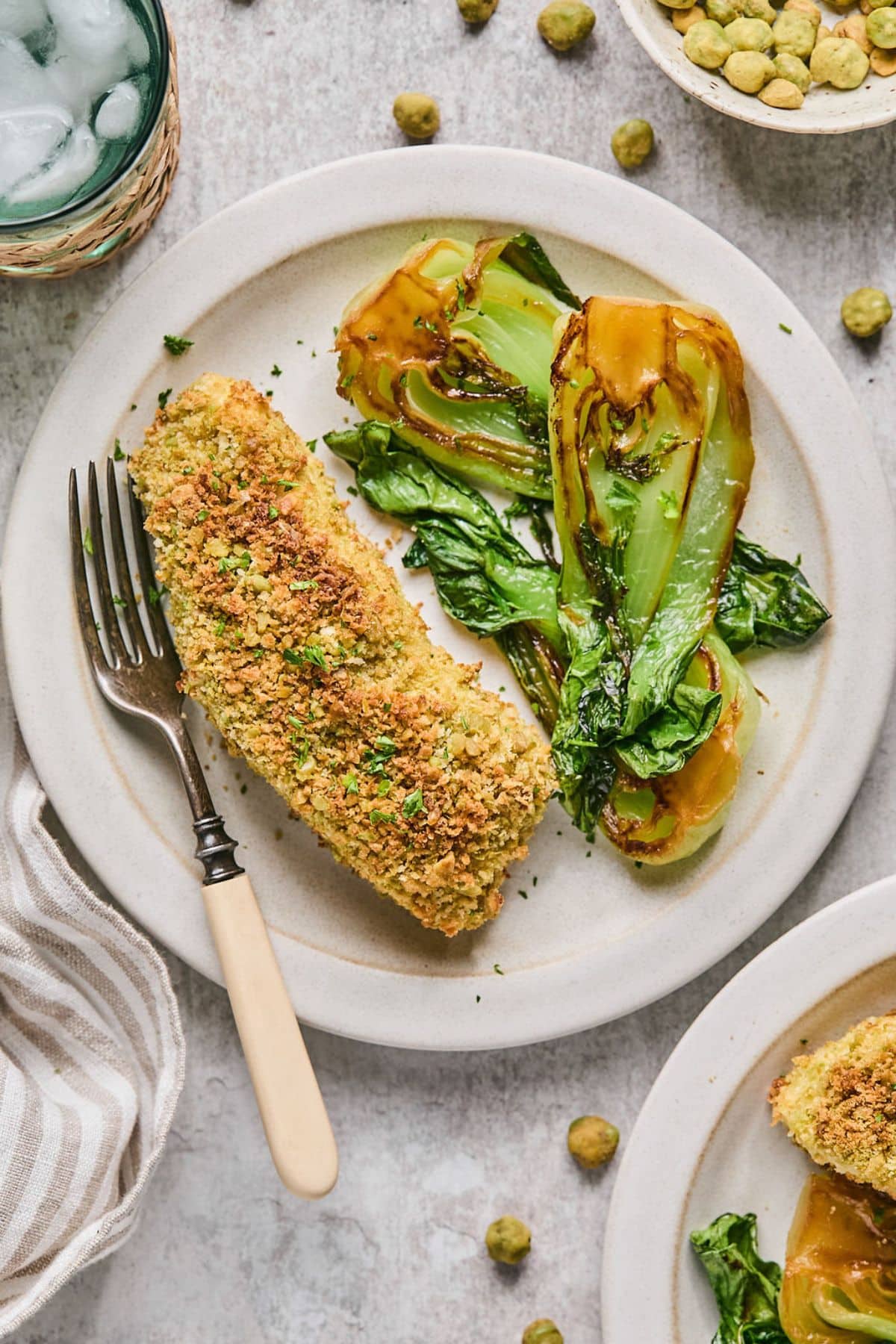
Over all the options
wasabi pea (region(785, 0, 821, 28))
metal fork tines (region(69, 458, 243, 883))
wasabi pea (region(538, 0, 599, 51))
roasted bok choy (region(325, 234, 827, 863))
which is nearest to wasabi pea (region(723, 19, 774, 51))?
wasabi pea (region(785, 0, 821, 28))

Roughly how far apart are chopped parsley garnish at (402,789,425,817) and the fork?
20.6 inches

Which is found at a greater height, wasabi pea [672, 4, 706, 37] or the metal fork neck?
wasabi pea [672, 4, 706, 37]

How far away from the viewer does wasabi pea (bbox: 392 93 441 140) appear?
10.7ft

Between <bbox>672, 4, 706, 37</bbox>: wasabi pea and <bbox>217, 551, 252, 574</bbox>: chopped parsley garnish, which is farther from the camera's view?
<bbox>672, 4, 706, 37</bbox>: wasabi pea

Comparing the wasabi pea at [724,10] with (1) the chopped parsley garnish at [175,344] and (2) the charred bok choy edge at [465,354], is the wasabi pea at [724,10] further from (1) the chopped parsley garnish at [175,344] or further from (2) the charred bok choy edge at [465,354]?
(1) the chopped parsley garnish at [175,344]

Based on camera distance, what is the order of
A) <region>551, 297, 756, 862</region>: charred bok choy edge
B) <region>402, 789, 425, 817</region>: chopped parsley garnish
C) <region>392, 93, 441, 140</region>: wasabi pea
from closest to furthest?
<region>402, 789, 425, 817</region>: chopped parsley garnish
<region>551, 297, 756, 862</region>: charred bok choy edge
<region>392, 93, 441, 140</region>: wasabi pea

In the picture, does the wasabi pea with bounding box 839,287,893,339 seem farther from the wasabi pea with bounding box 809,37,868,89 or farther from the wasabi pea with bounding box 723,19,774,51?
the wasabi pea with bounding box 723,19,774,51

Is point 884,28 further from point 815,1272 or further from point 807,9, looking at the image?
point 815,1272

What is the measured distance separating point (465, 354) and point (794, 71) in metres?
1.20

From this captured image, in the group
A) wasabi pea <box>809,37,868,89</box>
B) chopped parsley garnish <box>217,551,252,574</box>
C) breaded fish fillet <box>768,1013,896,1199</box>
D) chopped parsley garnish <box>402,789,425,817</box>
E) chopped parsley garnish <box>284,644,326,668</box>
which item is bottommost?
breaded fish fillet <box>768,1013,896,1199</box>

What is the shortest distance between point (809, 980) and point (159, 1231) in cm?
204

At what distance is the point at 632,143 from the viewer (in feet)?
10.8

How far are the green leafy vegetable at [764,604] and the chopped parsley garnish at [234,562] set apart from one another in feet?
4.23

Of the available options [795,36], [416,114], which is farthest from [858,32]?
[416,114]
